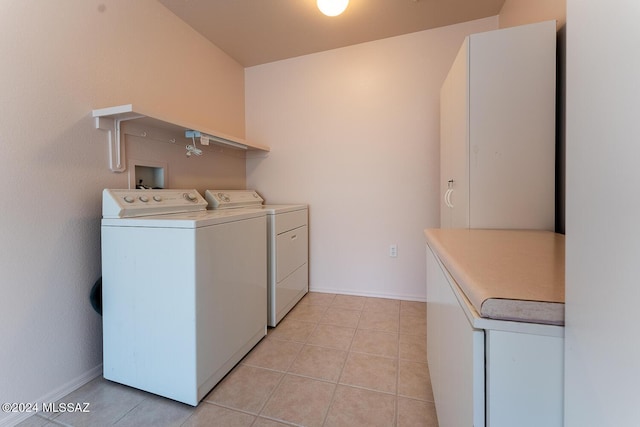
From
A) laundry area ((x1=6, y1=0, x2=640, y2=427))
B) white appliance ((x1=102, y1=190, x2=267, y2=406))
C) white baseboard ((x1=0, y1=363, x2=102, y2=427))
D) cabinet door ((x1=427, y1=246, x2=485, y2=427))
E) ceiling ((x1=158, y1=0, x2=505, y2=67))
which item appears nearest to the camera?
laundry area ((x1=6, y1=0, x2=640, y2=427))

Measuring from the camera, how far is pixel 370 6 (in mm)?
2080

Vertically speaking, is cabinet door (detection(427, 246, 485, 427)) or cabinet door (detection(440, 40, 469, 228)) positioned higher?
cabinet door (detection(440, 40, 469, 228))

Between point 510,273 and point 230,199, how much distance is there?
7.06ft

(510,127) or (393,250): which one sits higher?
(510,127)

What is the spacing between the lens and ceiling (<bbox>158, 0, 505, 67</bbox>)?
2.05m

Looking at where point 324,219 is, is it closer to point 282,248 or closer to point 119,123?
point 282,248

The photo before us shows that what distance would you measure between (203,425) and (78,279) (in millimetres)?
1038

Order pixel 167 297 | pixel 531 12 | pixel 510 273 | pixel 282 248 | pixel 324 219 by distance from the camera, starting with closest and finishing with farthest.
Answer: pixel 510 273
pixel 167 297
pixel 531 12
pixel 282 248
pixel 324 219

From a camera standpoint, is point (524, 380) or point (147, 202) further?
point (147, 202)

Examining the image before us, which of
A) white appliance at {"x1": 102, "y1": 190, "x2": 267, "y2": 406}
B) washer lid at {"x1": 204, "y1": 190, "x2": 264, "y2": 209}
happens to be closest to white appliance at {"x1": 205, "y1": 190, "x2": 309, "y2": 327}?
washer lid at {"x1": 204, "y1": 190, "x2": 264, "y2": 209}

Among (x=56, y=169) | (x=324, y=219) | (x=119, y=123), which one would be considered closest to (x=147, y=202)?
(x=56, y=169)

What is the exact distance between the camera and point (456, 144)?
5.39ft

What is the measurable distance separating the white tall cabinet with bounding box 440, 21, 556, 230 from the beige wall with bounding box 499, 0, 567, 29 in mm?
80

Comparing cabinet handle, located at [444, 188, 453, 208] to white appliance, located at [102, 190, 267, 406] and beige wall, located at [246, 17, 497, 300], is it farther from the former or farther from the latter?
white appliance, located at [102, 190, 267, 406]
